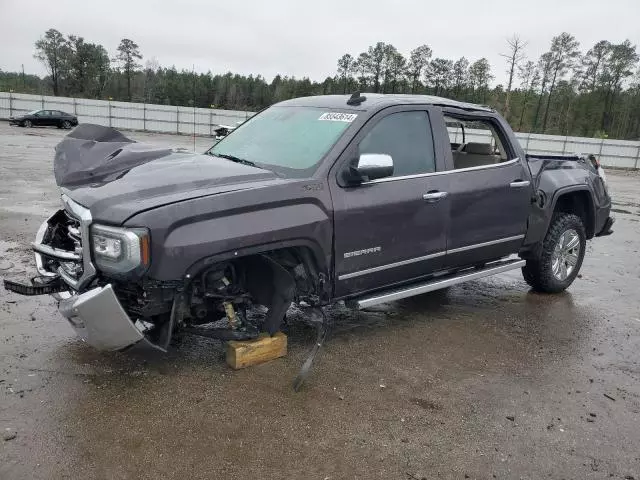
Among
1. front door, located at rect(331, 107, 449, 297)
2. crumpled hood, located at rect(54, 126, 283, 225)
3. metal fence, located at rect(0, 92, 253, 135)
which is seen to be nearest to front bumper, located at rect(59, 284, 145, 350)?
crumpled hood, located at rect(54, 126, 283, 225)

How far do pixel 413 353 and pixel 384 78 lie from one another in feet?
208

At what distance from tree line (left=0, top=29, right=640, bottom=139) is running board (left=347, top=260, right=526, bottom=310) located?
144ft

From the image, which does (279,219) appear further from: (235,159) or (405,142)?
(405,142)

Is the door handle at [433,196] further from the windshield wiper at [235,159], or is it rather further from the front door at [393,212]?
the windshield wiper at [235,159]

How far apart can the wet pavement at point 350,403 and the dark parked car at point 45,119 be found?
3258 cm

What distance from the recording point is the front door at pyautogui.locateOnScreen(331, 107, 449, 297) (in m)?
4.08

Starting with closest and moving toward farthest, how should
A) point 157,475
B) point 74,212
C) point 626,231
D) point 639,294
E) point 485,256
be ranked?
1. point 157,475
2. point 74,212
3. point 485,256
4. point 639,294
5. point 626,231

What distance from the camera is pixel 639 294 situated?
6547mm

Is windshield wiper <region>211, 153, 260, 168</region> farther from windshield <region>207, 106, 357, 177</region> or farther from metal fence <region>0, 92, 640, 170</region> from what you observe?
metal fence <region>0, 92, 640, 170</region>

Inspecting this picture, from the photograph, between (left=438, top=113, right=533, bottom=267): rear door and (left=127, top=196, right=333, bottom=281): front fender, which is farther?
(left=438, top=113, right=533, bottom=267): rear door

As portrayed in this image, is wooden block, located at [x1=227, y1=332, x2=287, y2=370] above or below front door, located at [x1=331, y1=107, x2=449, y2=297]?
below

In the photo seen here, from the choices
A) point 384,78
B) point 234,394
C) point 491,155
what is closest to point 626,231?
point 491,155

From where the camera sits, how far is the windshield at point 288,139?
13.8 feet

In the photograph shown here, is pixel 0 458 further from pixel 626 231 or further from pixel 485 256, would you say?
pixel 626 231
